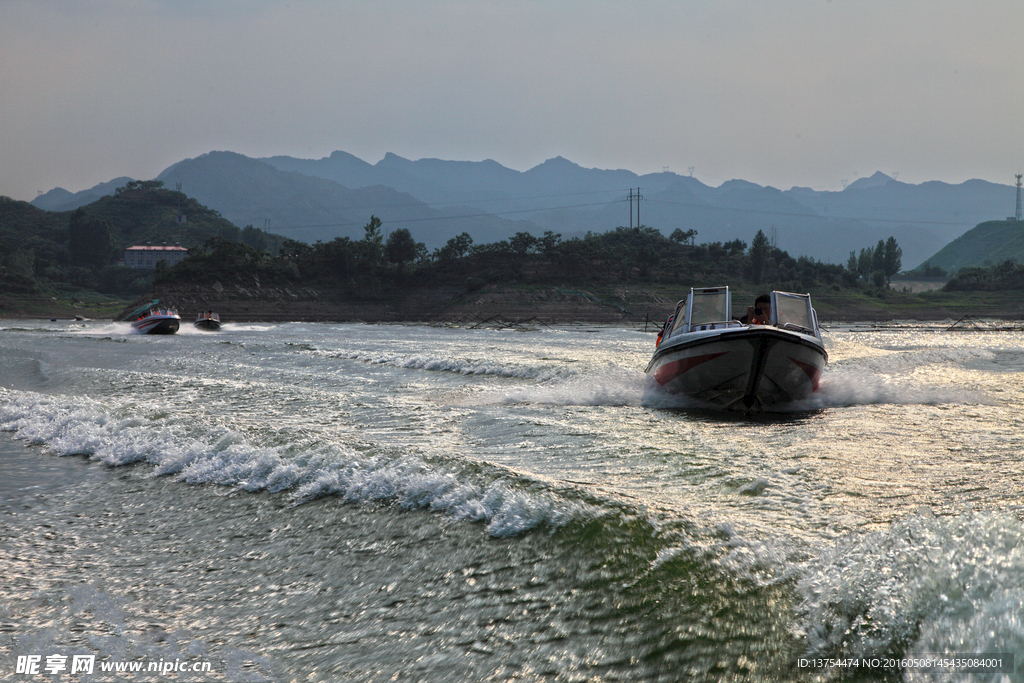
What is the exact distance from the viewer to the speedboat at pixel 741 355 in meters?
11.9

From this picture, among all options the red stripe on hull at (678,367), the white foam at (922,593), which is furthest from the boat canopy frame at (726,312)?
the white foam at (922,593)

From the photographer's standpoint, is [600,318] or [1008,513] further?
[600,318]

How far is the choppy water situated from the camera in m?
3.65

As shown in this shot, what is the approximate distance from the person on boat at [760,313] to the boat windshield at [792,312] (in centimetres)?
13

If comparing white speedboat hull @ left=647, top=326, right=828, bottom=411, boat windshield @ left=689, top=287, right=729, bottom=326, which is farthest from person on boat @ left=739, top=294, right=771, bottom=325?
white speedboat hull @ left=647, top=326, right=828, bottom=411

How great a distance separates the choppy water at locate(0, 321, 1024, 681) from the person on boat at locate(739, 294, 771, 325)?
275 cm

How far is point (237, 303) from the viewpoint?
89.4 metres

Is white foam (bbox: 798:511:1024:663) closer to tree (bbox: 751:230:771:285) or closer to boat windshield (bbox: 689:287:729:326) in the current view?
boat windshield (bbox: 689:287:729:326)

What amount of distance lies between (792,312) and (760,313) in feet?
3.17

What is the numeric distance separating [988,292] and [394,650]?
125 metres

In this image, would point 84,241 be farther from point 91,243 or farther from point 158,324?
point 158,324

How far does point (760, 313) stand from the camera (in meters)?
13.1

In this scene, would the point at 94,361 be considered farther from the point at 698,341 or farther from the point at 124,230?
the point at 124,230

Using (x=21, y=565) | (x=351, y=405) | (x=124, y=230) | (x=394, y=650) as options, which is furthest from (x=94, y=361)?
(x=124, y=230)
